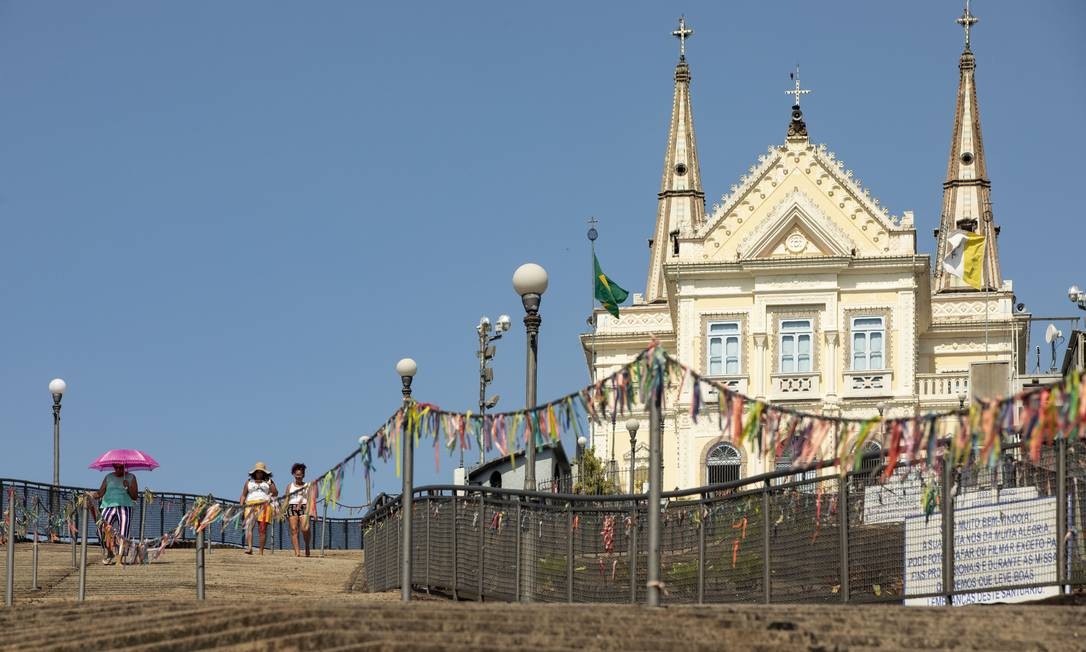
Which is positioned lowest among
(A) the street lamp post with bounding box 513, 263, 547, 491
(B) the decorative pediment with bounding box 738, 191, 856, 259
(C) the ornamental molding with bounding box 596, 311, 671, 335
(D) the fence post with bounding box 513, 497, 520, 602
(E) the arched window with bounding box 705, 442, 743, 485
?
(D) the fence post with bounding box 513, 497, 520, 602

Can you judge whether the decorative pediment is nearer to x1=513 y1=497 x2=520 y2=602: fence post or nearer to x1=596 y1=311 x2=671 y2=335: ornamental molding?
x1=596 y1=311 x2=671 y2=335: ornamental molding

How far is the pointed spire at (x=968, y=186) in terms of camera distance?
8181 cm

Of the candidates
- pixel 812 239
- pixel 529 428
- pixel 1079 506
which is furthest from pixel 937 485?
pixel 812 239

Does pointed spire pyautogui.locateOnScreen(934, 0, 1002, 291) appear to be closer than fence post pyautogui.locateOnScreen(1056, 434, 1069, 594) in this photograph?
No

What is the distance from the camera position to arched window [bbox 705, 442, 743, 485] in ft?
202

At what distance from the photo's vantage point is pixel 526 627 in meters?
15.9

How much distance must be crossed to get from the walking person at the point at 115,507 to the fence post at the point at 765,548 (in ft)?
29.4

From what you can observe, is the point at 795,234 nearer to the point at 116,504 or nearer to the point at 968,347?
the point at 968,347

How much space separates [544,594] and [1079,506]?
271 inches

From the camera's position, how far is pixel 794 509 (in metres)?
22.7

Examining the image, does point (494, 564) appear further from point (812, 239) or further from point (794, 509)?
point (812, 239)

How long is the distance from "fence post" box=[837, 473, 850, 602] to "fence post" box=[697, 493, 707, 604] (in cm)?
195

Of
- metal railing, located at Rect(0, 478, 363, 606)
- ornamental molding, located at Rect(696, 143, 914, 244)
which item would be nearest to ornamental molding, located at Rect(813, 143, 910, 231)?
ornamental molding, located at Rect(696, 143, 914, 244)

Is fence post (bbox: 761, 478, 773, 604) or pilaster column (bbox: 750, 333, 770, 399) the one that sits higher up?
pilaster column (bbox: 750, 333, 770, 399)
